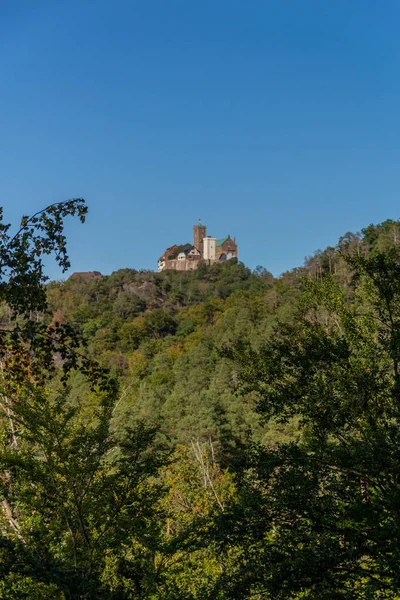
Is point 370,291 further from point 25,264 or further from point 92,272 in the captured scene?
point 92,272

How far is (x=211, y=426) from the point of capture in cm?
2973

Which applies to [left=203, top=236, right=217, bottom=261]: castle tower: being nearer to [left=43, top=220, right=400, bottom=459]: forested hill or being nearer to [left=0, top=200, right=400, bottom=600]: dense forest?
[left=43, top=220, right=400, bottom=459]: forested hill

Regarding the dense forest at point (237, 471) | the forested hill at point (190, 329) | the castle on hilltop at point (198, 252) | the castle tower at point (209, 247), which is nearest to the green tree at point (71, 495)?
the dense forest at point (237, 471)

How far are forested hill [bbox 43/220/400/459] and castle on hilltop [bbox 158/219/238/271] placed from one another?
8.76 meters

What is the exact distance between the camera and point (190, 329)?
217 ft

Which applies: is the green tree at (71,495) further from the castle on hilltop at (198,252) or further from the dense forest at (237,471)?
the castle on hilltop at (198,252)

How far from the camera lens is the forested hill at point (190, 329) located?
3067 cm

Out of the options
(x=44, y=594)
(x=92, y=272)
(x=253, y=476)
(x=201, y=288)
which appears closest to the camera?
(x=44, y=594)

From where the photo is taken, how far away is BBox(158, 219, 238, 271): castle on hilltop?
4333 inches

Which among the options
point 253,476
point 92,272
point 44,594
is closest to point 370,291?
point 253,476

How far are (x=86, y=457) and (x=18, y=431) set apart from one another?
1023 millimetres

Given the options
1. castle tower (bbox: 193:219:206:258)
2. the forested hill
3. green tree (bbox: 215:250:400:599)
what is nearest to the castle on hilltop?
castle tower (bbox: 193:219:206:258)

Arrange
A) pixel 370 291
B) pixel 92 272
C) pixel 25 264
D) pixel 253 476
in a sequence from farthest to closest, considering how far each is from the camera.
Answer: pixel 92 272 < pixel 370 291 < pixel 253 476 < pixel 25 264

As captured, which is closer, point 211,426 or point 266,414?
point 266,414
